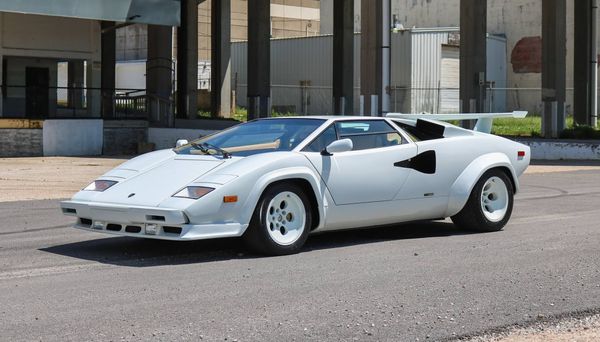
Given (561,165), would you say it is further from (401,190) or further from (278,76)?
(278,76)

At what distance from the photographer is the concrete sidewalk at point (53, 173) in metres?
17.2

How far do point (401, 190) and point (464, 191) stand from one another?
0.90 meters

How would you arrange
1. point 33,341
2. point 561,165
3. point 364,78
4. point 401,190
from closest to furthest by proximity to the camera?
point 33,341 < point 401,190 < point 561,165 < point 364,78

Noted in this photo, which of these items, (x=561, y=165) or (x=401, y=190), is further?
(x=561, y=165)

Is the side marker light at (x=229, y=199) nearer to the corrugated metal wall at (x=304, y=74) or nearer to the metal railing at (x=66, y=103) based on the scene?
the metal railing at (x=66, y=103)

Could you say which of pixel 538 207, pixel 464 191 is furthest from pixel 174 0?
pixel 464 191

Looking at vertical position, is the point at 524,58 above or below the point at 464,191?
above

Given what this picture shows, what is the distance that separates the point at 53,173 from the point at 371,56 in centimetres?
1468

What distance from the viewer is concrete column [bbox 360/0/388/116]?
111 ft

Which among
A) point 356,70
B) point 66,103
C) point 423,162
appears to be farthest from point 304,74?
point 423,162

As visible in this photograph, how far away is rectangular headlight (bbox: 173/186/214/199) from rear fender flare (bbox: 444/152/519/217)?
3123mm

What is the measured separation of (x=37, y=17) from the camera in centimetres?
3619

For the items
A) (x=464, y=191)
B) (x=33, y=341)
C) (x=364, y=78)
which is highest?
(x=364, y=78)

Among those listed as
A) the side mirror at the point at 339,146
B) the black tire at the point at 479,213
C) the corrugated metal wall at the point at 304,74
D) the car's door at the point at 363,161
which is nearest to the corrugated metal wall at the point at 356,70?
the corrugated metal wall at the point at 304,74
